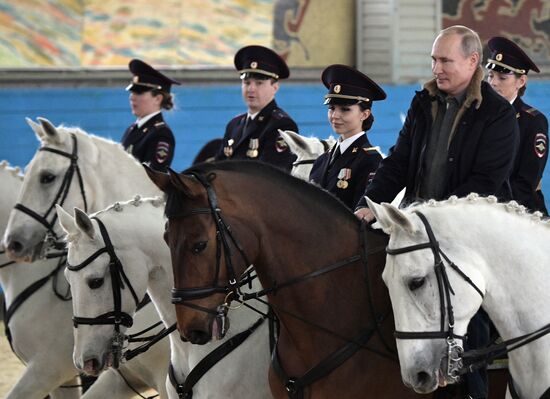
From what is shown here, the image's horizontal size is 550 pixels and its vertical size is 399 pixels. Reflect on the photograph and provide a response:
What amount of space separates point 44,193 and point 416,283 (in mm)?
3228

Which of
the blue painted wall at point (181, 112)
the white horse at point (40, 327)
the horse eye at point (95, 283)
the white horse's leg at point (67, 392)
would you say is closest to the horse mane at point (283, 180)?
the horse eye at point (95, 283)

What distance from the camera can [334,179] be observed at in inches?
217

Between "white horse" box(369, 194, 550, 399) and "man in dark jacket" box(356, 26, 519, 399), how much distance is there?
0.52 meters

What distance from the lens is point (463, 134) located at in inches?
184

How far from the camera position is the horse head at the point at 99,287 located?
5.28m

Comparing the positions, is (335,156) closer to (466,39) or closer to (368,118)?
(368,118)

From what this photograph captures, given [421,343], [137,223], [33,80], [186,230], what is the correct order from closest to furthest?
[421,343], [186,230], [137,223], [33,80]

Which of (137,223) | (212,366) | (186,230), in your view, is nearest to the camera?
(186,230)

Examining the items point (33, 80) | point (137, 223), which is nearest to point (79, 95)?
point (33, 80)

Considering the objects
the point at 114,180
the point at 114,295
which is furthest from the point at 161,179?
the point at 114,180

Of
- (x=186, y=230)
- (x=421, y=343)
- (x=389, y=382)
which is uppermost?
(x=186, y=230)

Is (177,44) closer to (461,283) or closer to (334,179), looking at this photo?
(334,179)

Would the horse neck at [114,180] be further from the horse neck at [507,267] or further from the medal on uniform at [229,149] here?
the horse neck at [507,267]

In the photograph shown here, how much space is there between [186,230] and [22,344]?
2647 millimetres
